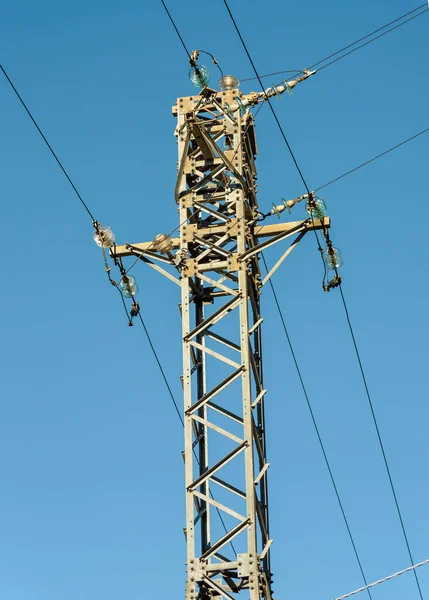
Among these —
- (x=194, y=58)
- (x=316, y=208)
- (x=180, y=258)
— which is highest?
(x=194, y=58)

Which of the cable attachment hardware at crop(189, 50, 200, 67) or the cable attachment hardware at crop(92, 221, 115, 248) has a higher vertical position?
the cable attachment hardware at crop(189, 50, 200, 67)

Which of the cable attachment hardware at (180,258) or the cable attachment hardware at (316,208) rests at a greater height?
the cable attachment hardware at (316,208)

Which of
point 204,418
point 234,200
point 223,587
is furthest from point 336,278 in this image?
point 223,587

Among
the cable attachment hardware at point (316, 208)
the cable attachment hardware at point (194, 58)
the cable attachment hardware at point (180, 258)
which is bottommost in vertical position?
the cable attachment hardware at point (180, 258)

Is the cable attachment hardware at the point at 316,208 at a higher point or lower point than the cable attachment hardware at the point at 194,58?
lower

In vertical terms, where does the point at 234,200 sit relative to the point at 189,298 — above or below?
above

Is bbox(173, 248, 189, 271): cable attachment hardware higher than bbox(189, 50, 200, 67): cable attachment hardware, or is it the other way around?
bbox(189, 50, 200, 67): cable attachment hardware

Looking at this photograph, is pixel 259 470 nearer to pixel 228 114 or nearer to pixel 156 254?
pixel 156 254

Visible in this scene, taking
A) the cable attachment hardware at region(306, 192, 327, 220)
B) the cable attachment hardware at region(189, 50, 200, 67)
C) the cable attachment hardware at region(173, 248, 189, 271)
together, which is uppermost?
the cable attachment hardware at region(189, 50, 200, 67)

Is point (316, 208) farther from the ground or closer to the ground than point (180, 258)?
farther from the ground

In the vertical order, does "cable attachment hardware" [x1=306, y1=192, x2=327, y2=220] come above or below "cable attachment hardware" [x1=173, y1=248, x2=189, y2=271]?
above

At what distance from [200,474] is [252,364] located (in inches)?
62.0

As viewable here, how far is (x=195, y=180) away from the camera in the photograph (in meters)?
19.5

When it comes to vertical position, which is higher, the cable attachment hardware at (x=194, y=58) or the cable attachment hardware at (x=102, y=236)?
the cable attachment hardware at (x=194, y=58)
